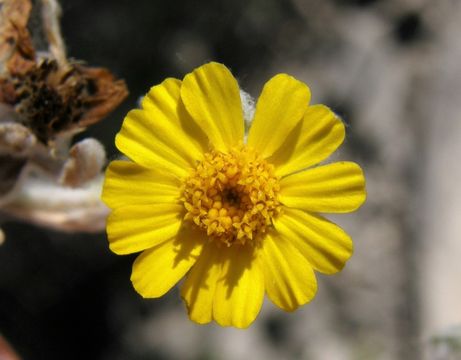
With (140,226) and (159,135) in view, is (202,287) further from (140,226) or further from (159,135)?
(159,135)

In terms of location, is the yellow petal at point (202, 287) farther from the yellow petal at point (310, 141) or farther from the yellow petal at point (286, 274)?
the yellow petal at point (310, 141)

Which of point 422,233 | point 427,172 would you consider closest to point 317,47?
point 427,172

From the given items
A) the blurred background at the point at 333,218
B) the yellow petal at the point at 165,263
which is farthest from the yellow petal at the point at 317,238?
the blurred background at the point at 333,218

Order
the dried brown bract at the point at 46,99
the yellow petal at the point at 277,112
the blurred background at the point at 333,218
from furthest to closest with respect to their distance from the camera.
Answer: the blurred background at the point at 333,218
the dried brown bract at the point at 46,99
the yellow petal at the point at 277,112

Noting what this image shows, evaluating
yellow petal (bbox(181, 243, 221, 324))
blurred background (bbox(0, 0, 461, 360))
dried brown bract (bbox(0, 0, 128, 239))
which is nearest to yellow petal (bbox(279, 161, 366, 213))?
yellow petal (bbox(181, 243, 221, 324))

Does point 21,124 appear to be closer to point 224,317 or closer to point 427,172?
point 224,317

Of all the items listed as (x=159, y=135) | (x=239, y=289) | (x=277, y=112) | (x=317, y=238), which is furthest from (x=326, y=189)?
(x=159, y=135)
